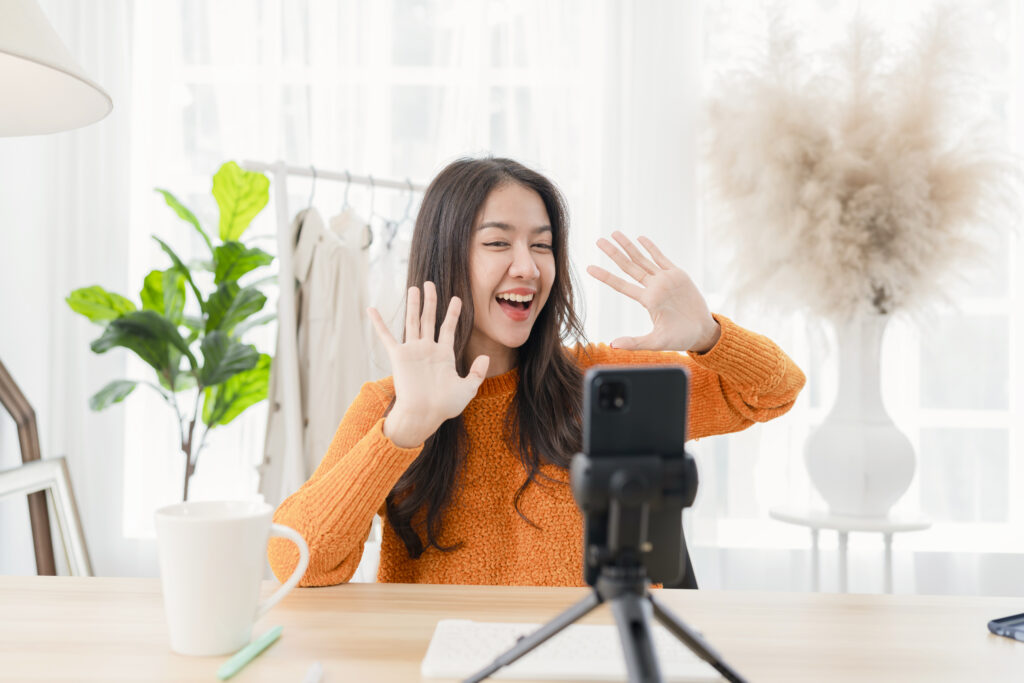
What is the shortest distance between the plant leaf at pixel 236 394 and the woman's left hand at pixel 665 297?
141cm

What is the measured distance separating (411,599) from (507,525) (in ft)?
1.46

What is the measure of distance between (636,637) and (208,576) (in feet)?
1.30

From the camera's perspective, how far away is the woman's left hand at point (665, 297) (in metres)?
1.22

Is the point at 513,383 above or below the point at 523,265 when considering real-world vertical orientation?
below

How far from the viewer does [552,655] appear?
66 cm

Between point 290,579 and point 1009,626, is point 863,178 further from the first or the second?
point 290,579

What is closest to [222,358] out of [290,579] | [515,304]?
[515,304]

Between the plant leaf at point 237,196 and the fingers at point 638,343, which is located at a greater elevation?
the plant leaf at point 237,196

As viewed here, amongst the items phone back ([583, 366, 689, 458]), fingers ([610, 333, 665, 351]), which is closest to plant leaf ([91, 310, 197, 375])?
fingers ([610, 333, 665, 351])

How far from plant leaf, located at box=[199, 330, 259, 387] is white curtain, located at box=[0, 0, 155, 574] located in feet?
2.06

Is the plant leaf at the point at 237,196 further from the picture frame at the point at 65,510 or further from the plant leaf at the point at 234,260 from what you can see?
the picture frame at the point at 65,510

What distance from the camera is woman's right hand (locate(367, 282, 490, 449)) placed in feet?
3.24

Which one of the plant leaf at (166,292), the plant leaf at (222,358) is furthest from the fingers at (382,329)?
the plant leaf at (166,292)

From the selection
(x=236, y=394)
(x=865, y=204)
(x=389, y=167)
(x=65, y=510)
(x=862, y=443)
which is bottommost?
(x=65, y=510)
